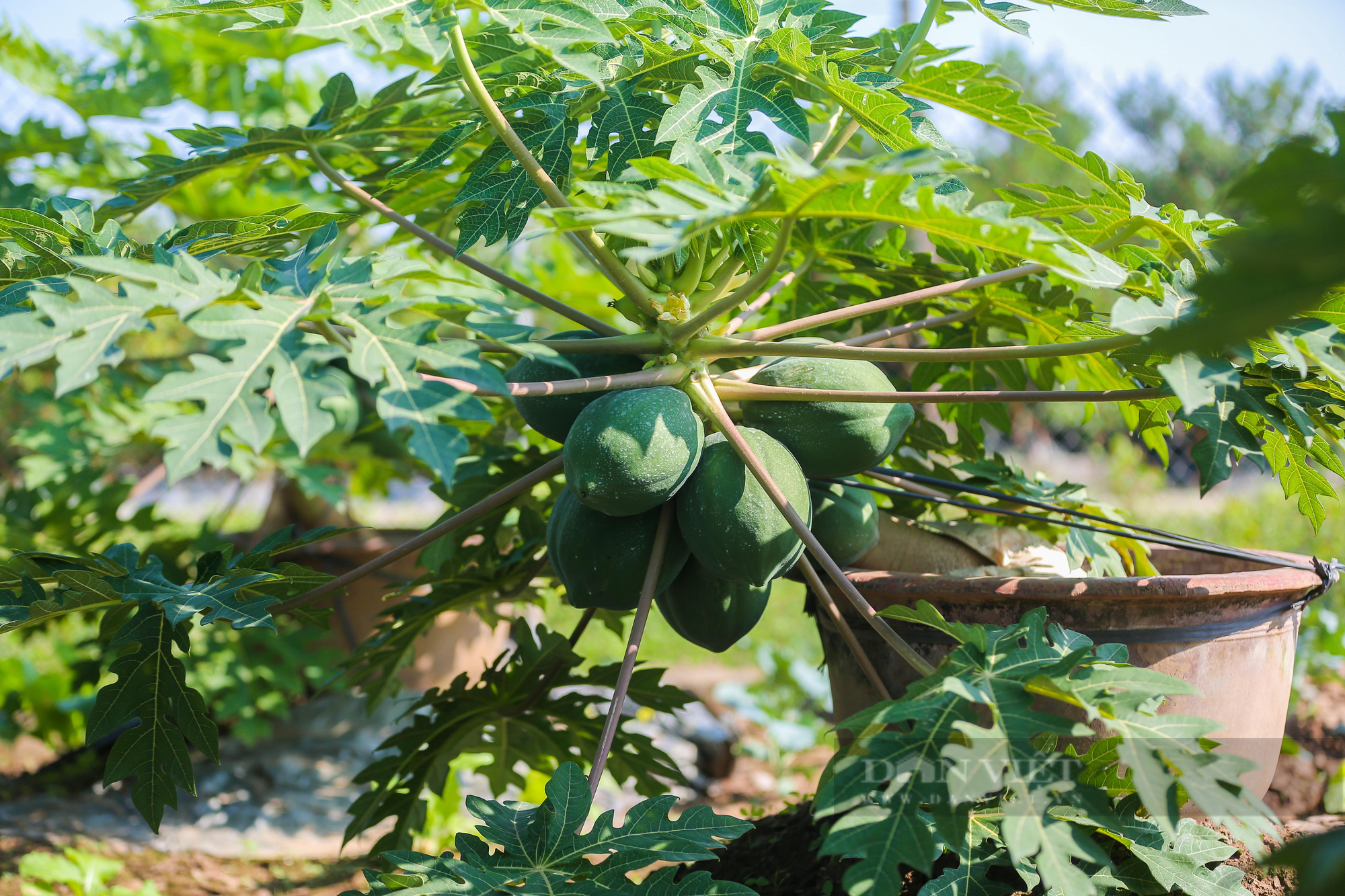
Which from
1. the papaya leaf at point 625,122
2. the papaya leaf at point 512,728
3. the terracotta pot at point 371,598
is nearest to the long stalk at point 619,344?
the papaya leaf at point 625,122

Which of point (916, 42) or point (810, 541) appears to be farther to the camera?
point (916, 42)

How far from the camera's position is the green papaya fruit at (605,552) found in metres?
1.29

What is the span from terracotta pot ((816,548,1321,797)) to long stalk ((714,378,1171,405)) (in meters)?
0.26

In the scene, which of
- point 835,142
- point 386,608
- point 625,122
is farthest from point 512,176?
point 386,608

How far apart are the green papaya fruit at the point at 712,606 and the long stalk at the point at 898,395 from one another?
0.27 meters

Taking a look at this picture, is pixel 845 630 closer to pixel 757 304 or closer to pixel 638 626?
pixel 638 626

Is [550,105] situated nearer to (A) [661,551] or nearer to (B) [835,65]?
(B) [835,65]

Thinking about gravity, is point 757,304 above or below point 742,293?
below

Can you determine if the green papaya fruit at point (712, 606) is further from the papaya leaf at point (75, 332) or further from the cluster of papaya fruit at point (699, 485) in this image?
the papaya leaf at point (75, 332)

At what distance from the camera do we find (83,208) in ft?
4.24

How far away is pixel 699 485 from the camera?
125 centimetres

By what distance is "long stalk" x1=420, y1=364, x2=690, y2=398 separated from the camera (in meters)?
1.05

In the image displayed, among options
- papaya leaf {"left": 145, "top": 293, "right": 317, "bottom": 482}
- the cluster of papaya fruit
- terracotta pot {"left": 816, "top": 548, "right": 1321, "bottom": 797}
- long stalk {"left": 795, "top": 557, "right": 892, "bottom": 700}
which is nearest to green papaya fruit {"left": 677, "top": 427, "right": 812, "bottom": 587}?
the cluster of papaya fruit

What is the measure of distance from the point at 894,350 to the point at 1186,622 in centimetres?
58
